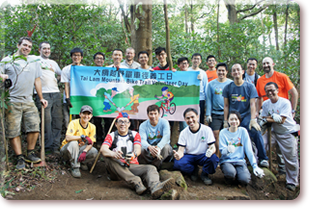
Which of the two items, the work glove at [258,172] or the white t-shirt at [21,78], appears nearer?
the work glove at [258,172]

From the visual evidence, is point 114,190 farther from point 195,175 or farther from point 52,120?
point 52,120

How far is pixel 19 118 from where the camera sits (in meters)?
4.15

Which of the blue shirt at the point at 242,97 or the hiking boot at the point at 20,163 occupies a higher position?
the blue shirt at the point at 242,97

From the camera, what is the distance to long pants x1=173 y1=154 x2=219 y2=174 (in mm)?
4102

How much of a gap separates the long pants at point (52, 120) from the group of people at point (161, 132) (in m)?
0.02

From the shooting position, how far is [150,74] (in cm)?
538

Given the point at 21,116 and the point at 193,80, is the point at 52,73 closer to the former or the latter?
the point at 21,116

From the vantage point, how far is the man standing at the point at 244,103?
4.43 metres

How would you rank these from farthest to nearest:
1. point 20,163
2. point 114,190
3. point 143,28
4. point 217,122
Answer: point 143,28, point 217,122, point 20,163, point 114,190

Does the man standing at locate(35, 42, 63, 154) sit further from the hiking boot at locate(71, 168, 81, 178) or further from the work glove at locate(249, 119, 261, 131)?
the work glove at locate(249, 119, 261, 131)

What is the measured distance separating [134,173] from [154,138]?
2.55ft

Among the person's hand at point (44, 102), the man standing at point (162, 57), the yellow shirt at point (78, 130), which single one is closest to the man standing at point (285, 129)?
the man standing at point (162, 57)

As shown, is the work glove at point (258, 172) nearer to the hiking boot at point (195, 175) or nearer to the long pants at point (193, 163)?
the long pants at point (193, 163)

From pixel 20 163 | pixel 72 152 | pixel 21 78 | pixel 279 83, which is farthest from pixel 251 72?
pixel 20 163
